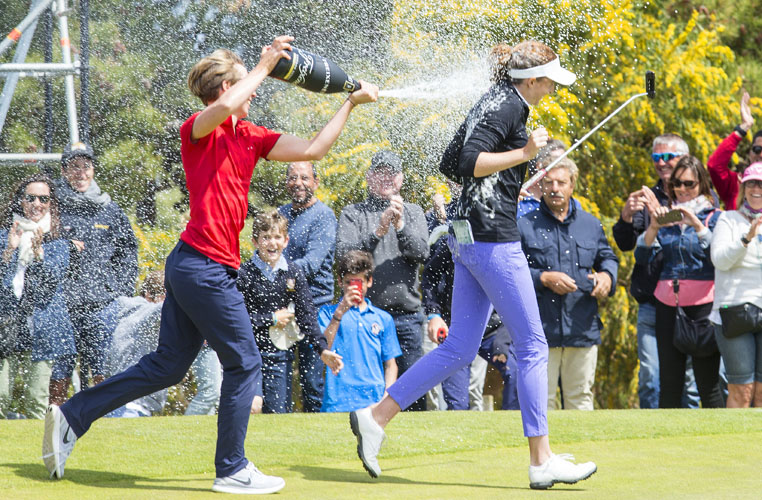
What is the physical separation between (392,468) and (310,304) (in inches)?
97.3

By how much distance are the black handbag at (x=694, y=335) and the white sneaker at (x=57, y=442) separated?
16.4 ft

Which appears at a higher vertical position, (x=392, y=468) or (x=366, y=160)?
(x=366, y=160)

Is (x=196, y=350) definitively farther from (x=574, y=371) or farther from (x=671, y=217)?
(x=671, y=217)

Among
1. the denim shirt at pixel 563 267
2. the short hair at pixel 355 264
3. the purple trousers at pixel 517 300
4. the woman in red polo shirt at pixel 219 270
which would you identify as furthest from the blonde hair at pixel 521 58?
the denim shirt at pixel 563 267

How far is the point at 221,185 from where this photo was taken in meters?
4.78

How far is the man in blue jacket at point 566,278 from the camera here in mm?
8383

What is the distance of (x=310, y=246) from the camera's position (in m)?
8.41

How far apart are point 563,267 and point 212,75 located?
4.22 m

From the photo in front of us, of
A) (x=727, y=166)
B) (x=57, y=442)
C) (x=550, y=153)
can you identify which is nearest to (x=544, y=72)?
(x=57, y=442)

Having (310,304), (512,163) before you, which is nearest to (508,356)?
(310,304)

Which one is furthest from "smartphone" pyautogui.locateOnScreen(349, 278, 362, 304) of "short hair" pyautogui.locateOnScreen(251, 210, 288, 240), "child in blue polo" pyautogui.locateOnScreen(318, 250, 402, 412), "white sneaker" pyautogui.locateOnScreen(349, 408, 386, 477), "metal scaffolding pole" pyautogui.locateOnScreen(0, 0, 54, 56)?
"metal scaffolding pole" pyautogui.locateOnScreen(0, 0, 54, 56)

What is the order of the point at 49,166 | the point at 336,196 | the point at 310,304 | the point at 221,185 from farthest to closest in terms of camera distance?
the point at 336,196, the point at 49,166, the point at 310,304, the point at 221,185

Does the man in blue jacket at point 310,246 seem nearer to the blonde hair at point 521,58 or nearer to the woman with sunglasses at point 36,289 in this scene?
the woman with sunglasses at point 36,289

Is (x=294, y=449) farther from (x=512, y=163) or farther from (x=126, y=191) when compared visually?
(x=126, y=191)
